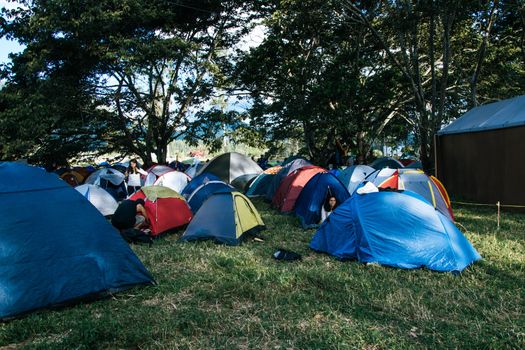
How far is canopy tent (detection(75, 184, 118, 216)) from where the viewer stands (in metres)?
10.5

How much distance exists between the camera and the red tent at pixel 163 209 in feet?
27.1

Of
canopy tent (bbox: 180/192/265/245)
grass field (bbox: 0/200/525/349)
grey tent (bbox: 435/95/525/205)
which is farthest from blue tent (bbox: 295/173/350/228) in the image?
grey tent (bbox: 435/95/525/205)

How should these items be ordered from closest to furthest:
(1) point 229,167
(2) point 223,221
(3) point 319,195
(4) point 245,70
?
(2) point 223,221 < (3) point 319,195 < (1) point 229,167 < (4) point 245,70

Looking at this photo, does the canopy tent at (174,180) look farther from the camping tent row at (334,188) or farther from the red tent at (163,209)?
the red tent at (163,209)

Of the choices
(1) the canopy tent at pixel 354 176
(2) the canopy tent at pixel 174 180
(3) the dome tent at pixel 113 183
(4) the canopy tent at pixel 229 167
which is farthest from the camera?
(4) the canopy tent at pixel 229 167

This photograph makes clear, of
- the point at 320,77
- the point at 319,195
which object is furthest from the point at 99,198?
the point at 320,77

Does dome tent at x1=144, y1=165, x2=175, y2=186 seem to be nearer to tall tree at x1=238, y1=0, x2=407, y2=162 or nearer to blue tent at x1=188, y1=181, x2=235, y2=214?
blue tent at x1=188, y1=181, x2=235, y2=214

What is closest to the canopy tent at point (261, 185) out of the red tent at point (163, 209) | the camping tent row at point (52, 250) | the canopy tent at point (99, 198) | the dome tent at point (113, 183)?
the dome tent at point (113, 183)

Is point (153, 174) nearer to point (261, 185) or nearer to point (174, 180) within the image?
point (174, 180)

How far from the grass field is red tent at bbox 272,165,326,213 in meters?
4.59

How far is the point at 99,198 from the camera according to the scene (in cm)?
1066

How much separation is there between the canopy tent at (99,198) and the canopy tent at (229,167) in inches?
260

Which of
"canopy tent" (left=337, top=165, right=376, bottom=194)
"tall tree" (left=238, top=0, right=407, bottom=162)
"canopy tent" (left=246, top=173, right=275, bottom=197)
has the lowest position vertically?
"canopy tent" (left=246, top=173, right=275, bottom=197)

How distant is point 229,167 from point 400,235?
11927 millimetres
